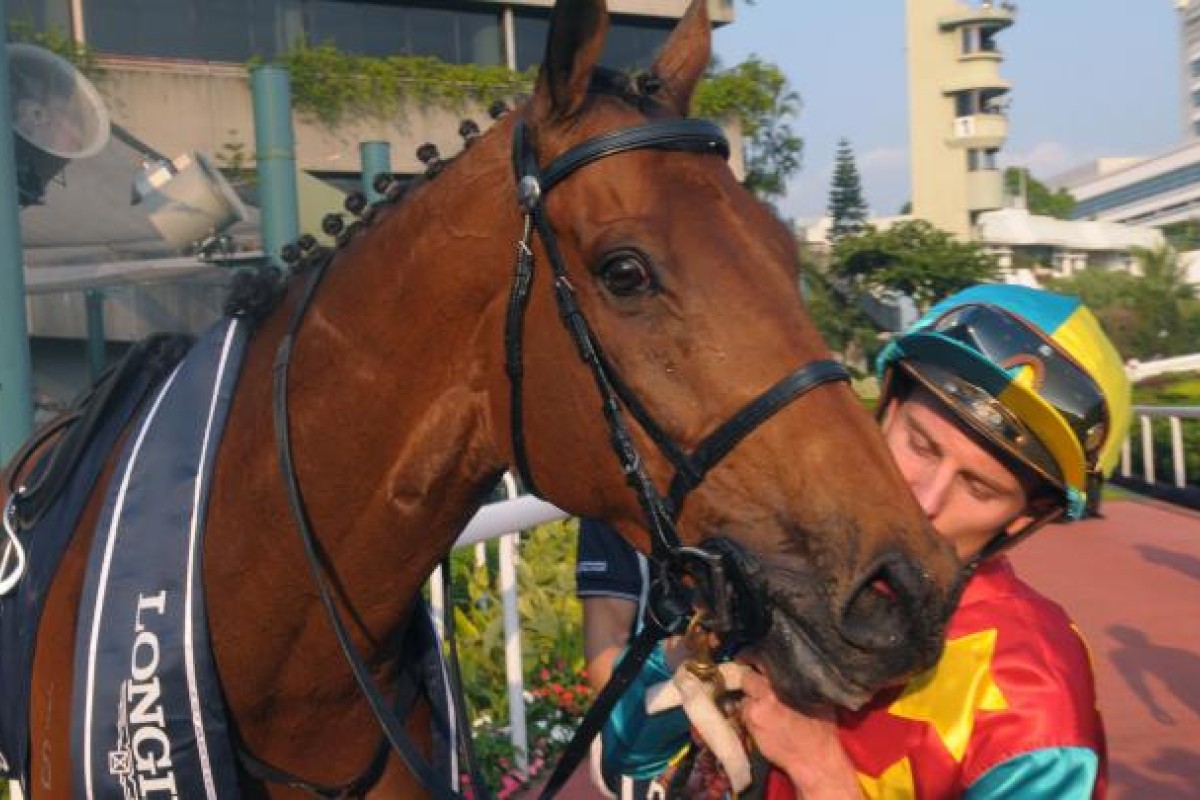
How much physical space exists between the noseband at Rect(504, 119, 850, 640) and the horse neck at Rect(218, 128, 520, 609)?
0.06m

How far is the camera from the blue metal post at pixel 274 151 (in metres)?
5.14

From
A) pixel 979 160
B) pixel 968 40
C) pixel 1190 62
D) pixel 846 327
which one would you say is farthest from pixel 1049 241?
pixel 1190 62

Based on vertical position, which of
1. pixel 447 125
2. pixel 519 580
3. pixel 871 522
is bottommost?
pixel 519 580

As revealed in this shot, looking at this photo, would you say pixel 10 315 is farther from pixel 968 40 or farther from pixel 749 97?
pixel 968 40

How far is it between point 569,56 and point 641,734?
3.51 ft

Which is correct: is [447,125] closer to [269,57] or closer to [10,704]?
[269,57]

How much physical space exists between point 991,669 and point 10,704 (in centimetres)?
166

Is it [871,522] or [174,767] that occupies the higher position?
[871,522]

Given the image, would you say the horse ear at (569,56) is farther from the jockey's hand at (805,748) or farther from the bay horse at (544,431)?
the jockey's hand at (805,748)

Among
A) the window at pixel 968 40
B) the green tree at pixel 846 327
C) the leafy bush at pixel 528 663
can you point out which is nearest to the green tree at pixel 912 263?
the green tree at pixel 846 327

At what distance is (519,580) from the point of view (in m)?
5.14

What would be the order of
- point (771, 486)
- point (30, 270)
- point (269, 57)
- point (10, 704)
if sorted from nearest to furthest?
1. point (771, 486)
2. point (10, 704)
3. point (30, 270)
4. point (269, 57)

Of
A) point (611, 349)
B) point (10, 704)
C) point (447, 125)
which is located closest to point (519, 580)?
point (10, 704)

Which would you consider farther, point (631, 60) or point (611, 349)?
point (631, 60)
